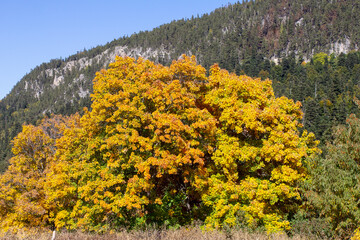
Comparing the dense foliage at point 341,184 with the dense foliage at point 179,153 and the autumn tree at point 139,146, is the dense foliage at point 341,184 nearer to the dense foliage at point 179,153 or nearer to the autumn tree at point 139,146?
the dense foliage at point 179,153

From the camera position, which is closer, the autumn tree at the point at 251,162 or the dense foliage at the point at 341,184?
the dense foliage at the point at 341,184

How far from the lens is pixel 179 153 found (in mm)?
18453

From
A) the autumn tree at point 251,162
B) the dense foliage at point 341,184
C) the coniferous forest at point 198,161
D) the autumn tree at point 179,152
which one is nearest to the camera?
the dense foliage at point 341,184

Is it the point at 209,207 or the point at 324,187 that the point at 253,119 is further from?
the point at 209,207

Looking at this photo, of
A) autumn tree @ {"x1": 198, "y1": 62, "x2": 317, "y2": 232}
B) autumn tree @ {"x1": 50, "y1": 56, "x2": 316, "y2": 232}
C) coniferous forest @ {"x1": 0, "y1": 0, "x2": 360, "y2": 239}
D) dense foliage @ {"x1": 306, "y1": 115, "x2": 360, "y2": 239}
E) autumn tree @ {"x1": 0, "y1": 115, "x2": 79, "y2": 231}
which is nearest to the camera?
dense foliage @ {"x1": 306, "y1": 115, "x2": 360, "y2": 239}

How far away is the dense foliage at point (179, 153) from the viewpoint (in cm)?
1839

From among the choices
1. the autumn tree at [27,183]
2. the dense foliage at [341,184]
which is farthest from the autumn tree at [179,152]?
the autumn tree at [27,183]

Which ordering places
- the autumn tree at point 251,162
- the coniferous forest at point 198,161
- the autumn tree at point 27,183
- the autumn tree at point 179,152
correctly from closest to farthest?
the coniferous forest at point 198,161 → the autumn tree at point 179,152 → the autumn tree at point 251,162 → the autumn tree at point 27,183

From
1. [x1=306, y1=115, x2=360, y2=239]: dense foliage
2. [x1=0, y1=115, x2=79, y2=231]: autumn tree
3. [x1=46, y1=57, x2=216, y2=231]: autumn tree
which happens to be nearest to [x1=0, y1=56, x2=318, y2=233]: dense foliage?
[x1=46, y1=57, x2=216, y2=231]: autumn tree

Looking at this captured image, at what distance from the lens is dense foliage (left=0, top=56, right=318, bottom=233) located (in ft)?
60.3

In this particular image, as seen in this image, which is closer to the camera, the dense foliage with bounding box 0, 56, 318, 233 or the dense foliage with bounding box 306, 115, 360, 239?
the dense foliage with bounding box 306, 115, 360, 239

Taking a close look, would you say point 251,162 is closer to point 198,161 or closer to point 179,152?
point 198,161

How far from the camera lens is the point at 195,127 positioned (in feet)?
61.2

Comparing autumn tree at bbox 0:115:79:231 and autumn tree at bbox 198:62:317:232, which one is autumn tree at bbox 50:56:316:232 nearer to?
autumn tree at bbox 198:62:317:232
